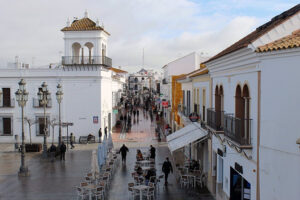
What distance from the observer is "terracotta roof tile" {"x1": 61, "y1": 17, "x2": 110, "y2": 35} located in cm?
3341

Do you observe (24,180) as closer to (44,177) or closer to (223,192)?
(44,177)

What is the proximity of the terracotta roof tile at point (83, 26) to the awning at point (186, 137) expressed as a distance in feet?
55.1

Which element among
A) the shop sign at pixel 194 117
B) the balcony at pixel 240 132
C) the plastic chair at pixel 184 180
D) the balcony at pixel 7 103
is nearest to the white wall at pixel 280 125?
the balcony at pixel 240 132

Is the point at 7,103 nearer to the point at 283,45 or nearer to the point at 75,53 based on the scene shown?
the point at 75,53

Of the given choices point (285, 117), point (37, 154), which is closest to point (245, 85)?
point (285, 117)

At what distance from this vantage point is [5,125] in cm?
3422

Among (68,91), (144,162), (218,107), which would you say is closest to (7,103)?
(68,91)

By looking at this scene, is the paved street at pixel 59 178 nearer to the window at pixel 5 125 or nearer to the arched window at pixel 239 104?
the window at pixel 5 125

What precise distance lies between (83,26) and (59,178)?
17.5 meters

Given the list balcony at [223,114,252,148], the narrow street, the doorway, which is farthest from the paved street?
balcony at [223,114,252,148]

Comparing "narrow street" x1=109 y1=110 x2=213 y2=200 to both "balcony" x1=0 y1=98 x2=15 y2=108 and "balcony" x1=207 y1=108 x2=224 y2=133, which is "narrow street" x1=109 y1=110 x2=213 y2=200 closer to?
"balcony" x1=207 y1=108 x2=224 y2=133

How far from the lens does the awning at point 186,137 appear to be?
688 inches

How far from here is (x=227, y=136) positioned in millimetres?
12141

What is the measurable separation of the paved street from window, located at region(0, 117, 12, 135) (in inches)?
131
